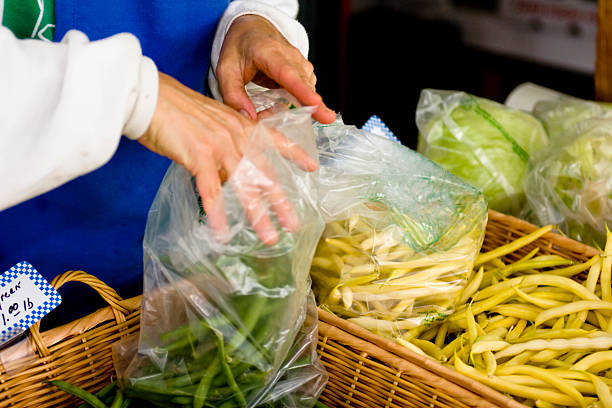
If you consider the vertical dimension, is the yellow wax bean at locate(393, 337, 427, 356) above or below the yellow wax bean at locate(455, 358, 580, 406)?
above

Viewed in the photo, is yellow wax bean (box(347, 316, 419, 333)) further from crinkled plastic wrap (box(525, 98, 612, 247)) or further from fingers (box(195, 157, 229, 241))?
crinkled plastic wrap (box(525, 98, 612, 247))

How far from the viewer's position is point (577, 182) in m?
1.62

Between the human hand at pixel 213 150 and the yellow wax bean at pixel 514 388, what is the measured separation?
43cm

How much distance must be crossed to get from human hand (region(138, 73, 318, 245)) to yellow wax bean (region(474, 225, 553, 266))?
654 millimetres

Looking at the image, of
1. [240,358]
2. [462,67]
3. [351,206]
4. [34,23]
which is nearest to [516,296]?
[351,206]

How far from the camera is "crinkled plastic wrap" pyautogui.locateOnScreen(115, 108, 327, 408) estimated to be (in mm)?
900

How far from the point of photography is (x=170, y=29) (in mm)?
1260

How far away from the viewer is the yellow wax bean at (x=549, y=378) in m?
1.06

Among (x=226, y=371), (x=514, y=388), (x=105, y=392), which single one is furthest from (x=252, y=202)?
(x=514, y=388)

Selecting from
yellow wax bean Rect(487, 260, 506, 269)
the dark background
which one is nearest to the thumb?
yellow wax bean Rect(487, 260, 506, 269)

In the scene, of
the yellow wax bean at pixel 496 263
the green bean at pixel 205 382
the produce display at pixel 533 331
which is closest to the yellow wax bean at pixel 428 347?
the produce display at pixel 533 331

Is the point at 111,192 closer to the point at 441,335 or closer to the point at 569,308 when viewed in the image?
the point at 441,335

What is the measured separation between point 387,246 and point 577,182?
739 mm

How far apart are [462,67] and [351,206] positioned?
10.8 feet
